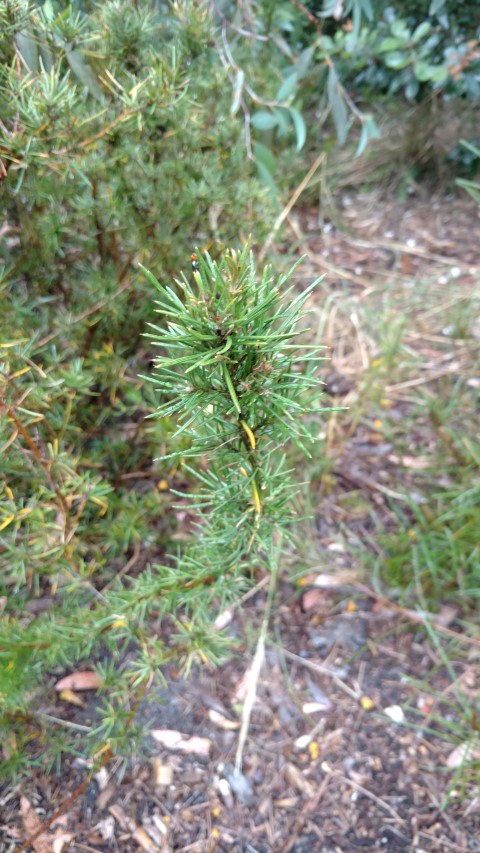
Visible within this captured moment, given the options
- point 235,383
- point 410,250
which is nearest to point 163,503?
point 235,383

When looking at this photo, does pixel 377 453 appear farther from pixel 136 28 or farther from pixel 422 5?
pixel 422 5

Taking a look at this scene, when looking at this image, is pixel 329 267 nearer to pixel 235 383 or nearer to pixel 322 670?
pixel 322 670

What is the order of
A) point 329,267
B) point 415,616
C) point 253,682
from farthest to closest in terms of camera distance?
point 329,267 < point 415,616 < point 253,682

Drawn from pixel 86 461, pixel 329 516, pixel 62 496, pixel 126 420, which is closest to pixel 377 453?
pixel 329 516

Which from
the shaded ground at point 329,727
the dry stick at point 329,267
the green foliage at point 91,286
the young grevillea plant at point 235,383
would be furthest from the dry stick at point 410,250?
the young grevillea plant at point 235,383

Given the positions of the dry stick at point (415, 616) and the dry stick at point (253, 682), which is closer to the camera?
the dry stick at point (253, 682)

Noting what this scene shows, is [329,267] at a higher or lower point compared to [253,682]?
higher

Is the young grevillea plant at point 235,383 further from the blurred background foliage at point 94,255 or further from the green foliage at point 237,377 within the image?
the blurred background foliage at point 94,255
